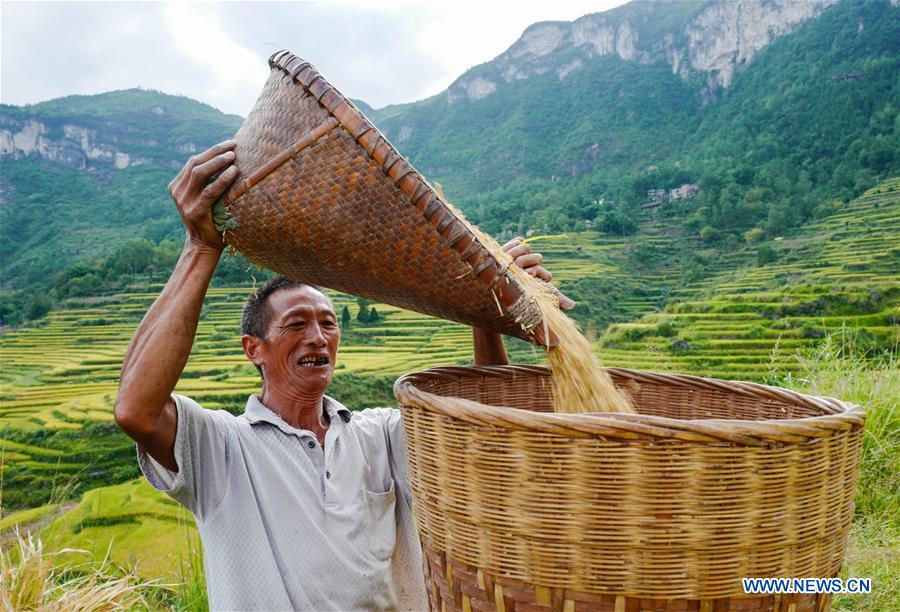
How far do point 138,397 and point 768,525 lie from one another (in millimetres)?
1209

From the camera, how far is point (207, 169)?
1.32m

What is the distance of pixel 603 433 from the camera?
106 centimetres

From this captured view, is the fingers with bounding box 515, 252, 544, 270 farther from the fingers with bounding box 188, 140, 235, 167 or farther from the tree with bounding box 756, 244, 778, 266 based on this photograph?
the tree with bounding box 756, 244, 778, 266

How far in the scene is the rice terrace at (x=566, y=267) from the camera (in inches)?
114

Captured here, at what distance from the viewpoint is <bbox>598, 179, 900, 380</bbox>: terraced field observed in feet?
31.1

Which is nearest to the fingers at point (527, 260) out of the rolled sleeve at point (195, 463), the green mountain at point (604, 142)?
the rolled sleeve at point (195, 463)

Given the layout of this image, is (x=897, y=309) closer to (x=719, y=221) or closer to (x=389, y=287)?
(x=719, y=221)

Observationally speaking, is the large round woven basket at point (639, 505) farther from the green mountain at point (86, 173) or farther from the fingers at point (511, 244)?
the green mountain at point (86, 173)

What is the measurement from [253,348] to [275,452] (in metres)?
0.33

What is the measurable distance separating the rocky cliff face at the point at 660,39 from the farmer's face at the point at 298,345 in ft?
74.3

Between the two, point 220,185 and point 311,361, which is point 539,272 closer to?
point 311,361

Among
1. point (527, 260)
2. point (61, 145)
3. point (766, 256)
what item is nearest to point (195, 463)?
point (527, 260)

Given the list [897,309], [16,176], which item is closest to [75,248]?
[16,176]

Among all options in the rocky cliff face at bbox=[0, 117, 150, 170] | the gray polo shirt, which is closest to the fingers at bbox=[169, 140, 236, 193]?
the gray polo shirt
